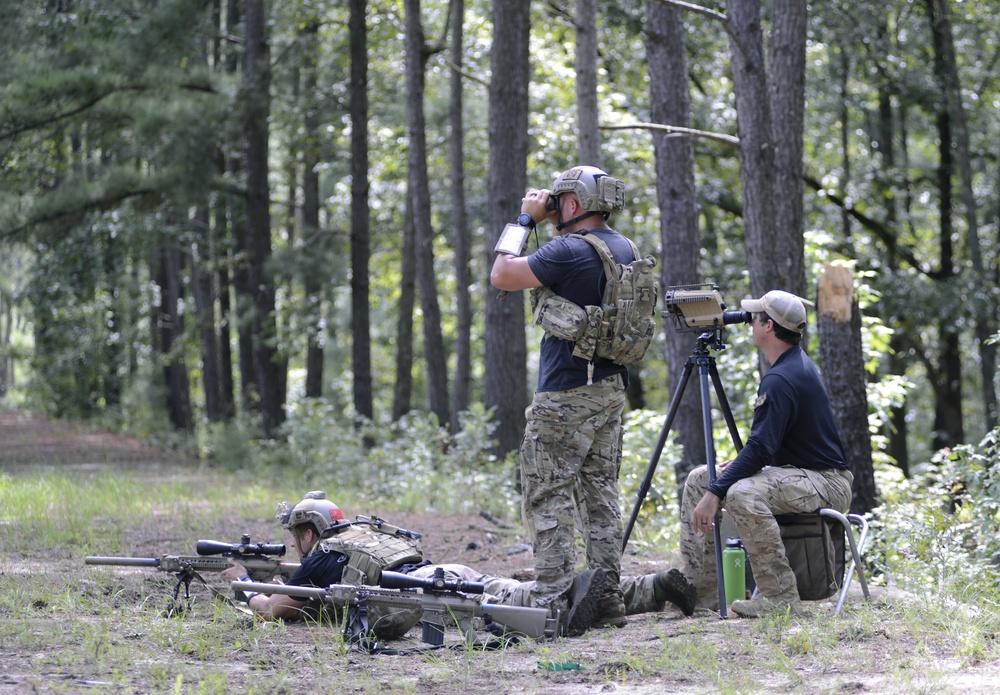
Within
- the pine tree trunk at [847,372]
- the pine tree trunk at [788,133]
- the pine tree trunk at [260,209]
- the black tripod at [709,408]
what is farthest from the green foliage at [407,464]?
the black tripod at [709,408]

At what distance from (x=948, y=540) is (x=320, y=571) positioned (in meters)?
4.14

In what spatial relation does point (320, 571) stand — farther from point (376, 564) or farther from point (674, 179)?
point (674, 179)

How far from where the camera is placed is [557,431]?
212 inches

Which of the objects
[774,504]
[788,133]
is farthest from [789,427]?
[788,133]

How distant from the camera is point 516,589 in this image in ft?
17.8

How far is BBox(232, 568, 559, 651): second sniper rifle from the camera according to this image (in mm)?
4832

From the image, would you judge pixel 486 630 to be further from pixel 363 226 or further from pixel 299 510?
pixel 363 226

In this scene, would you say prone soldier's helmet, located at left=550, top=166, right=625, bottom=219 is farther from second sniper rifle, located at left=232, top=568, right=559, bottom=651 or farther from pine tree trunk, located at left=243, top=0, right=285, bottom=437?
pine tree trunk, located at left=243, top=0, right=285, bottom=437

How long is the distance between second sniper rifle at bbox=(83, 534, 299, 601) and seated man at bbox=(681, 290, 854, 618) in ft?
7.35

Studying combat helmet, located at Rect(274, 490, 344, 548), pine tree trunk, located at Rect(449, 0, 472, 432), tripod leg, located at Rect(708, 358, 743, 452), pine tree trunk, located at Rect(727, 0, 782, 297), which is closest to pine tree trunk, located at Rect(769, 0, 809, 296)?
pine tree trunk, located at Rect(727, 0, 782, 297)

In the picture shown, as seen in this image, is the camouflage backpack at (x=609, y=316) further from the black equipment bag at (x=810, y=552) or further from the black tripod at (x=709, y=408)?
the black equipment bag at (x=810, y=552)

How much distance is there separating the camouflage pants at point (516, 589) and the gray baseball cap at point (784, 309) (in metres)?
1.52

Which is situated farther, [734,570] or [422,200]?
[422,200]

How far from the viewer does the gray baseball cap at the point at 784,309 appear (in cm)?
557
